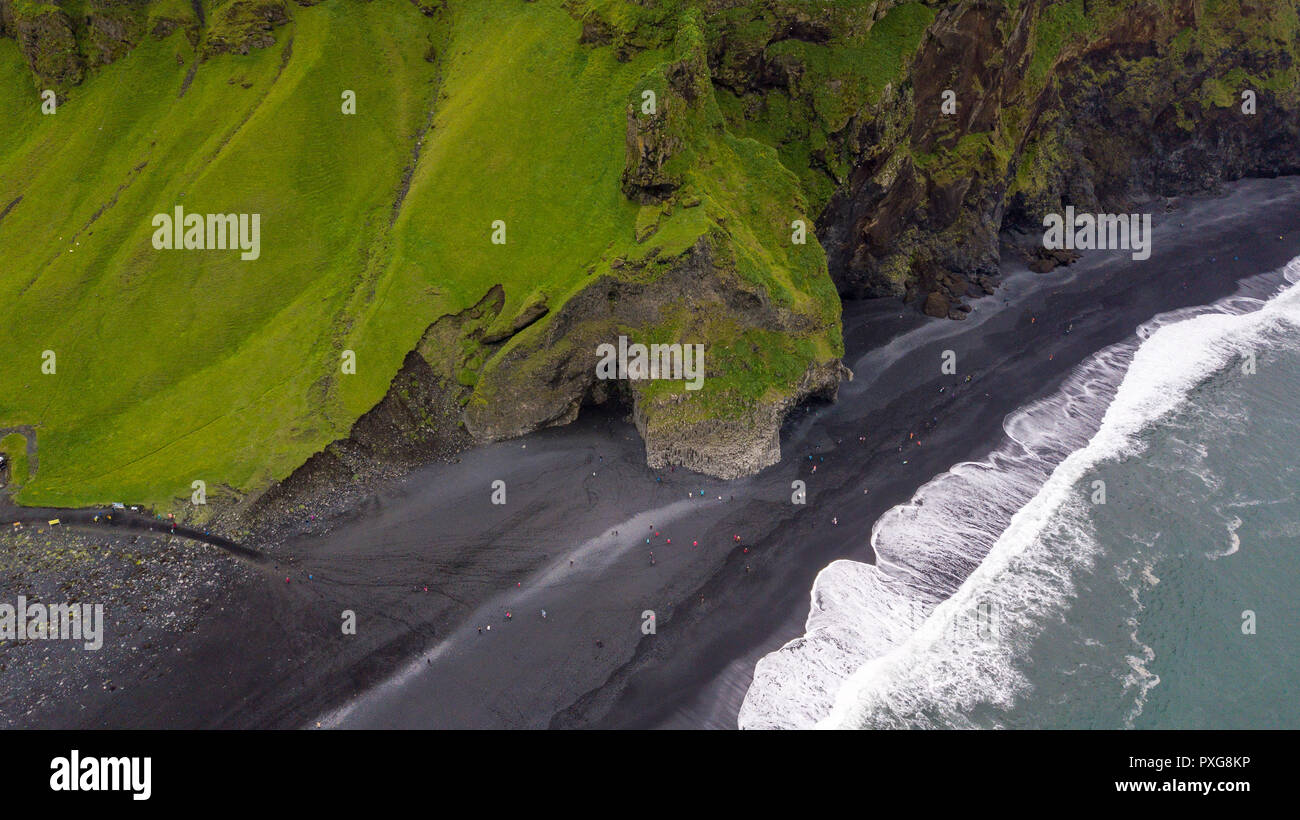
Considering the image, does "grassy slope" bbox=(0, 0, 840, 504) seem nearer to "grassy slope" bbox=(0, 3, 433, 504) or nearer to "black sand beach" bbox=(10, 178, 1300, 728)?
"grassy slope" bbox=(0, 3, 433, 504)

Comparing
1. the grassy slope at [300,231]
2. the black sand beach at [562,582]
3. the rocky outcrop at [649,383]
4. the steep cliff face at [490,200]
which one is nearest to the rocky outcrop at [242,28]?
the steep cliff face at [490,200]

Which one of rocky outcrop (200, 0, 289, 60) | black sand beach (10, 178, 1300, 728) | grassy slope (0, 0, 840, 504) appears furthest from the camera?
rocky outcrop (200, 0, 289, 60)

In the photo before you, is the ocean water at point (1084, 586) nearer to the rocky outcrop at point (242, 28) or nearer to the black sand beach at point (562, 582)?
the black sand beach at point (562, 582)

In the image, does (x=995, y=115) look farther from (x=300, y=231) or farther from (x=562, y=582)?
(x=300, y=231)

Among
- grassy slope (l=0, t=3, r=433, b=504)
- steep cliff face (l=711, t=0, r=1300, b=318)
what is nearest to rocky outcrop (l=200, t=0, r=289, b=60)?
grassy slope (l=0, t=3, r=433, b=504)

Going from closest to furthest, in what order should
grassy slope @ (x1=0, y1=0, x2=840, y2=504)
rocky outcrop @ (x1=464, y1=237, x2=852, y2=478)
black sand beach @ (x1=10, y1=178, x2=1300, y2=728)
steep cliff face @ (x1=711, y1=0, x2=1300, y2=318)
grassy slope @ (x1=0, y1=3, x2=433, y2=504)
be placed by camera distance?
black sand beach @ (x1=10, y1=178, x2=1300, y2=728) → grassy slope @ (x1=0, y1=3, x2=433, y2=504) → rocky outcrop @ (x1=464, y1=237, x2=852, y2=478) → grassy slope @ (x1=0, y1=0, x2=840, y2=504) → steep cliff face @ (x1=711, y1=0, x2=1300, y2=318)
